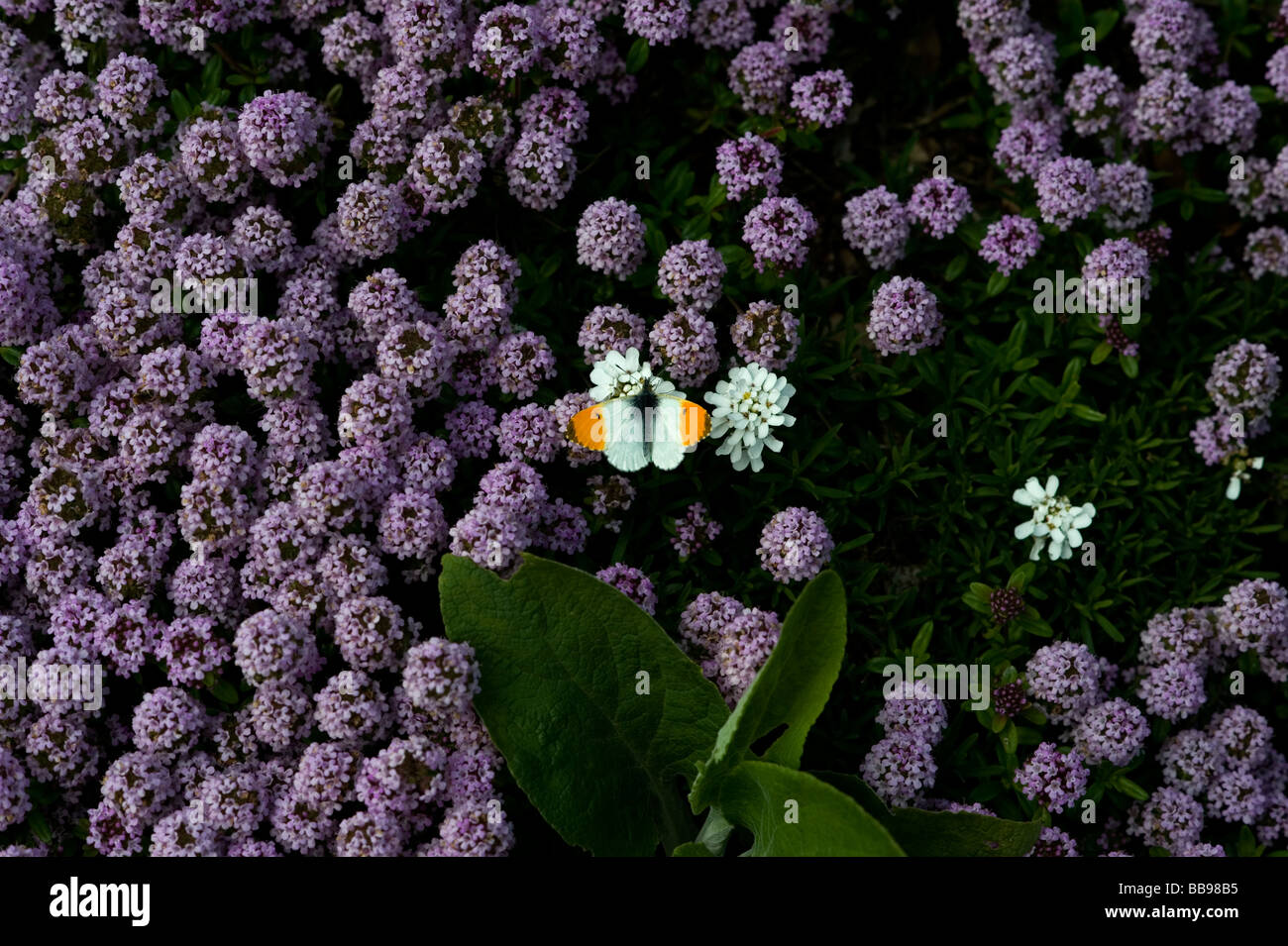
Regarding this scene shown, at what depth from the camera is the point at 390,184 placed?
4.57m

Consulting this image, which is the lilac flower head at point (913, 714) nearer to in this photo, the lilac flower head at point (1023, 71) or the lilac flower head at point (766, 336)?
the lilac flower head at point (766, 336)

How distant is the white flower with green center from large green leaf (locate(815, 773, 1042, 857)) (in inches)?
42.8

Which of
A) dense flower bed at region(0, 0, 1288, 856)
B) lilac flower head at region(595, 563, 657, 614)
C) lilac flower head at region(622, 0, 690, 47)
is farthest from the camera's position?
lilac flower head at region(622, 0, 690, 47)

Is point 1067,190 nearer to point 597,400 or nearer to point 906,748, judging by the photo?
point 597,400

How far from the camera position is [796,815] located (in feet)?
11.7

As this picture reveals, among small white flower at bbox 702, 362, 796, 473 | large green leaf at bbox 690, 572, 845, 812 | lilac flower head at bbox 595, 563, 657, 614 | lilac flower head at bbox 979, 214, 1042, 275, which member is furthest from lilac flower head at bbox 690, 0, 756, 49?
large green leaf at bbox 690, 572, 845, 812

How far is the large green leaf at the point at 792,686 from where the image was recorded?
11.8ft

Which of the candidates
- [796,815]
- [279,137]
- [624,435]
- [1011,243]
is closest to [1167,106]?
[1011,243]

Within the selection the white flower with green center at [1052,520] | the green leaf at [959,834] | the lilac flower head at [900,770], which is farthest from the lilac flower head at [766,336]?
the green leaf at [959,834]

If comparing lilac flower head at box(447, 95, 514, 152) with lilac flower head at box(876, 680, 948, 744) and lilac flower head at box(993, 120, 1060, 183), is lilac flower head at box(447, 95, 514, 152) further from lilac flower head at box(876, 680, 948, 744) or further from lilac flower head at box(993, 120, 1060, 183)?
lilac flower head at box(876, 680, 948, 744)

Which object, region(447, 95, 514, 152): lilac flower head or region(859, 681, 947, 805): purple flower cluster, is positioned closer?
region(859, 681, 947, 805): purple flower cluster

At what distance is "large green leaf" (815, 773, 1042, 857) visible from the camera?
12.6ft

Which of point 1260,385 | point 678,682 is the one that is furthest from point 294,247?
point 1260,385
